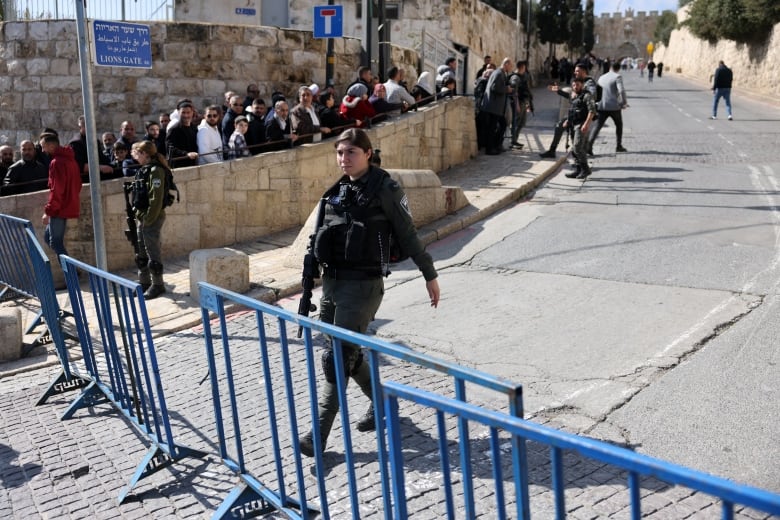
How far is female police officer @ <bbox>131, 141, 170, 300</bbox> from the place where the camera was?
8.14 m

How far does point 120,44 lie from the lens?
7305 mm

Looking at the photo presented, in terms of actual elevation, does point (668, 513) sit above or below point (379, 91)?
below

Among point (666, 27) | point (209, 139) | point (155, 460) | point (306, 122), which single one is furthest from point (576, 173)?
point (666, 27)

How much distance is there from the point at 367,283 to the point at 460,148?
36.6 ft

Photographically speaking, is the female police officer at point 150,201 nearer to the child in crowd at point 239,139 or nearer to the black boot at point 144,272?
the black boot at point 144,272

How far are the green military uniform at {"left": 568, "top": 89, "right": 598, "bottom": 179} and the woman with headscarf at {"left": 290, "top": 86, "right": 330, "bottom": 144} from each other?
420 cm

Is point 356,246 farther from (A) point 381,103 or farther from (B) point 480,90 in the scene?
(B) point 480,90

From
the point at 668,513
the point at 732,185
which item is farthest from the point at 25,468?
the point at 732,185

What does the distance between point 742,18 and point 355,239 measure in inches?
1470

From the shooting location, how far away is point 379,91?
13867 mm

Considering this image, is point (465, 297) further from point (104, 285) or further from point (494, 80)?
point (494, 80)

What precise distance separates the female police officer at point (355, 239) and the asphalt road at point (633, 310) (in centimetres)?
141

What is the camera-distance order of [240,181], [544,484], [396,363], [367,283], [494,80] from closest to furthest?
[544,484], [367,283], [396,363], [240,181], [494,80]

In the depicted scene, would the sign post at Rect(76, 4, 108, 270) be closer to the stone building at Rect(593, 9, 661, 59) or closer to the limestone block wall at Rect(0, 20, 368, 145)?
the limestone block wall at Rect(0, 20, 368, 145)
